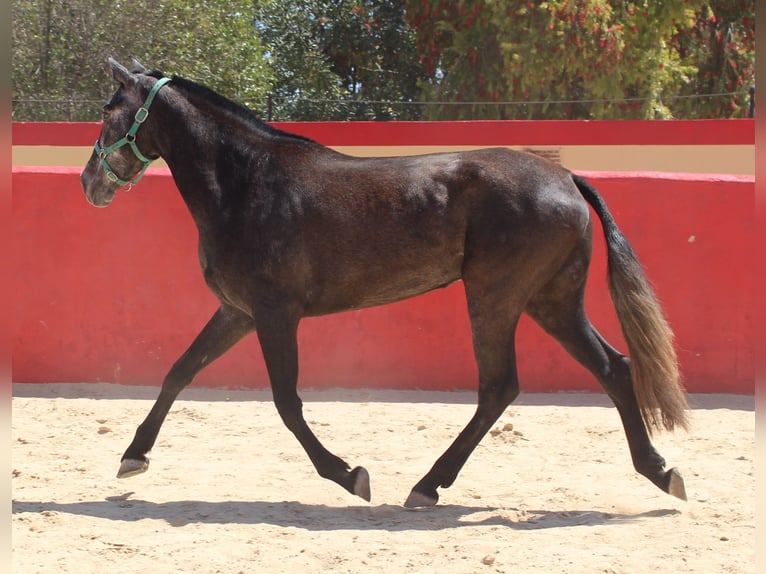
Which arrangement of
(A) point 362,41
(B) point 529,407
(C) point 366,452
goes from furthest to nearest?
(A) point 362,41, (B) point 529,407, (C) point 366,452

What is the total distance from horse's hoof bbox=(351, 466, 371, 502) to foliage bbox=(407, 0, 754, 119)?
8.85 m

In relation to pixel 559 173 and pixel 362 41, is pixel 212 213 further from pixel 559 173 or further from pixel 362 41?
pixel 362 41

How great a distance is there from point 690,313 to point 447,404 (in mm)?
1832

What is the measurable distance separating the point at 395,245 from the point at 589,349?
3.42ft

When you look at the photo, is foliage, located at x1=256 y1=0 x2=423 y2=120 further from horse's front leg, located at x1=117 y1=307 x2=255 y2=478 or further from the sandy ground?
horse's front leg, located at x1=117 y1=307 x2=255 y2=478

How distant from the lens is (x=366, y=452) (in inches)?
233

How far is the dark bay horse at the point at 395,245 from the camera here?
15.8 feet

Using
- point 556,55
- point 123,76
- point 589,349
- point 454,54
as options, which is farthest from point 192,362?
point 454,54

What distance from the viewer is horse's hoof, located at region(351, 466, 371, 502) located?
479cm

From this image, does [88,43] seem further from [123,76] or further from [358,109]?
[123,76]

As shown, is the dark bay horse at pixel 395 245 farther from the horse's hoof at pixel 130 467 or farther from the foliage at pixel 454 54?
the foliage at pixel 454 54

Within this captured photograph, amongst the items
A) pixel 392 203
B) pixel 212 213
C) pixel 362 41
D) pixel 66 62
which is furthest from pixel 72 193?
pixel 362 41

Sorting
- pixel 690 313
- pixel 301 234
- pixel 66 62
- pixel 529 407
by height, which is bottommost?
pixel 529 407

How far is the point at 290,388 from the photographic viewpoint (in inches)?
191
